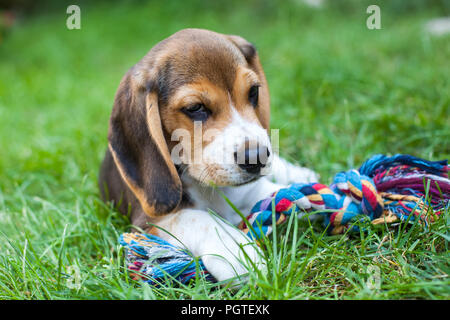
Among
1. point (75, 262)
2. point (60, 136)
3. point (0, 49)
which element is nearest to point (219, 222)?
point (75, 262)

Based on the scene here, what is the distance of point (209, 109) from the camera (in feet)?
9.07

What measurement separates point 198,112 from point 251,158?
0.50m

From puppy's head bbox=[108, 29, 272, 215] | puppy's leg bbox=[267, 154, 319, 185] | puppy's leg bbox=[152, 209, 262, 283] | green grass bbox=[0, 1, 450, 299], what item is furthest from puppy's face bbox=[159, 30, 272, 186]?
puppy's leg bbox=[267, 154, 319, 185]

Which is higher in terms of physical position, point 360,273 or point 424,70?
point 424,70

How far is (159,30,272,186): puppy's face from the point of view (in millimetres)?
2604

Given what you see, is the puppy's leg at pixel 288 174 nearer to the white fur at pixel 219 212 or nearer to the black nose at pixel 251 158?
the white fur at pixel 219 212

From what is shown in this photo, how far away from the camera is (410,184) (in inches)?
109

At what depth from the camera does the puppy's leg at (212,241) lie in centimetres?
242

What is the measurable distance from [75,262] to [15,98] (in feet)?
20.9

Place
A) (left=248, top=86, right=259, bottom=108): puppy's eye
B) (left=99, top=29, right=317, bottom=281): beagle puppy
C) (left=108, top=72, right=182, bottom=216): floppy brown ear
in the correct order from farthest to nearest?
(left=248, top=86, right=259, bottom=108): puppy's eye
(left=108, top=72, right=182, bottom=216): floppy brown ear
(left=99, top=29, right=317, bottom=281): beagle puppy

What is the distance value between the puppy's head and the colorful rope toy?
26 centimetres

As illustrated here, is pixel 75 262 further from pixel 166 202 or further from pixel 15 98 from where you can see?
pixel 15 98

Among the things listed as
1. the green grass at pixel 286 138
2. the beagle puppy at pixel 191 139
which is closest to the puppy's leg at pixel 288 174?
the green grass at pixel 286 138

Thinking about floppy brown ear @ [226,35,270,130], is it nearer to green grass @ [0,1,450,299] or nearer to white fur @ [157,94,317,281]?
white fur @ [157,94,317,281]
